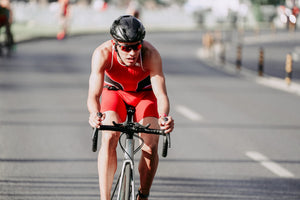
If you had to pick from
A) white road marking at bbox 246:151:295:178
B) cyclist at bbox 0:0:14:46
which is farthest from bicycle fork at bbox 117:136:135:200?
cyclist at bbox 0:0:14:46

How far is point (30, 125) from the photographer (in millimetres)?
11344

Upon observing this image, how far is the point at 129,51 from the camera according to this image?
17.1ft

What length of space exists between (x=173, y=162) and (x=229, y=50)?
2719 centimetres

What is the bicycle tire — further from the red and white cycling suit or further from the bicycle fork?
the red and white cycling suit

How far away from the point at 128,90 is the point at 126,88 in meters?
0.04

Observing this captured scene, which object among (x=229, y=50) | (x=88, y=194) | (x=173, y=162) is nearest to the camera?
(x=88, y=194)

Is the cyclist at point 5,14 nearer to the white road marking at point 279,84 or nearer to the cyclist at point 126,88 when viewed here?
the white road marking at point 279,84

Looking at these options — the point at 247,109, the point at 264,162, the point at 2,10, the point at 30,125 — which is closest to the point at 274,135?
the point at 264,162

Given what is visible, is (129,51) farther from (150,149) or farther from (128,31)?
(150,149)

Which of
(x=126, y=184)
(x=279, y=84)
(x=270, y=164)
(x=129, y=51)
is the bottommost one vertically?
(x=279, y=84)

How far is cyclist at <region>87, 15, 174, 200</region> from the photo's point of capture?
204 inches

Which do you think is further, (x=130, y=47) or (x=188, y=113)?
(x=188, y=113)

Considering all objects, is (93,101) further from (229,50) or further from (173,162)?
(229,50)

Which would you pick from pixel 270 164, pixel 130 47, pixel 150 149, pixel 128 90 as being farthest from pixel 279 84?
pixel 130 47
